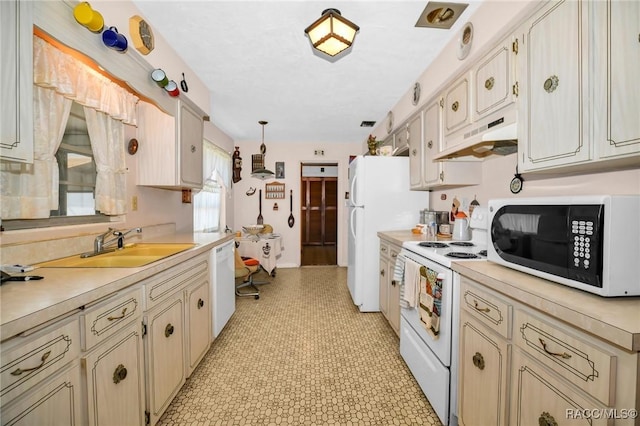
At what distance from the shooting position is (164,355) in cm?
150

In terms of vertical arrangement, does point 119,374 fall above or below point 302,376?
above

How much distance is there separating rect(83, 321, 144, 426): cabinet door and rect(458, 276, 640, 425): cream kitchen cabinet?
161 cm

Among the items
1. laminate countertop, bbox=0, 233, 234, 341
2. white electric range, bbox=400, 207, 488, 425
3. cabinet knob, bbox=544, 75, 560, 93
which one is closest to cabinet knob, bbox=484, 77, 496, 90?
cabinet knob, bbox=544, 75, 560, 93

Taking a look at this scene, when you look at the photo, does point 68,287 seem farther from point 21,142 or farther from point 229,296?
point 229,296

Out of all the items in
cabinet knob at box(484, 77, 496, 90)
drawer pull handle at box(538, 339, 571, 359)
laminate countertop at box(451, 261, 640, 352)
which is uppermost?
cabinet knob at box(484, 77, 496, 90)

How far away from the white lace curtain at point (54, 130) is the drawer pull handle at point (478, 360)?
7.48 ft

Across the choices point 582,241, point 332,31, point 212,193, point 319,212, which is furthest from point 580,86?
point 319,212

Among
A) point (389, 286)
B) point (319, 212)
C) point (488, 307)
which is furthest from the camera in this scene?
point (319, 212)

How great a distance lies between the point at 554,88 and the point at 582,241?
0.73m

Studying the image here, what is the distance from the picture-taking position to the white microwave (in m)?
0.83

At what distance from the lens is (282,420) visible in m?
1.57

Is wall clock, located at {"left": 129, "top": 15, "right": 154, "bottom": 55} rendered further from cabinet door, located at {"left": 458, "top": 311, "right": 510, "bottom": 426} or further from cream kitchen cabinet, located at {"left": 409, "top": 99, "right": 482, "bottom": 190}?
cabinet door, located at {"left": 458, "top": 311, "right": 510, "bottom": 426}

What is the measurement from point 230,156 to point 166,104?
2.96m

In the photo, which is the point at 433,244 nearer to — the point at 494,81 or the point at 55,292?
the point at 494,81
